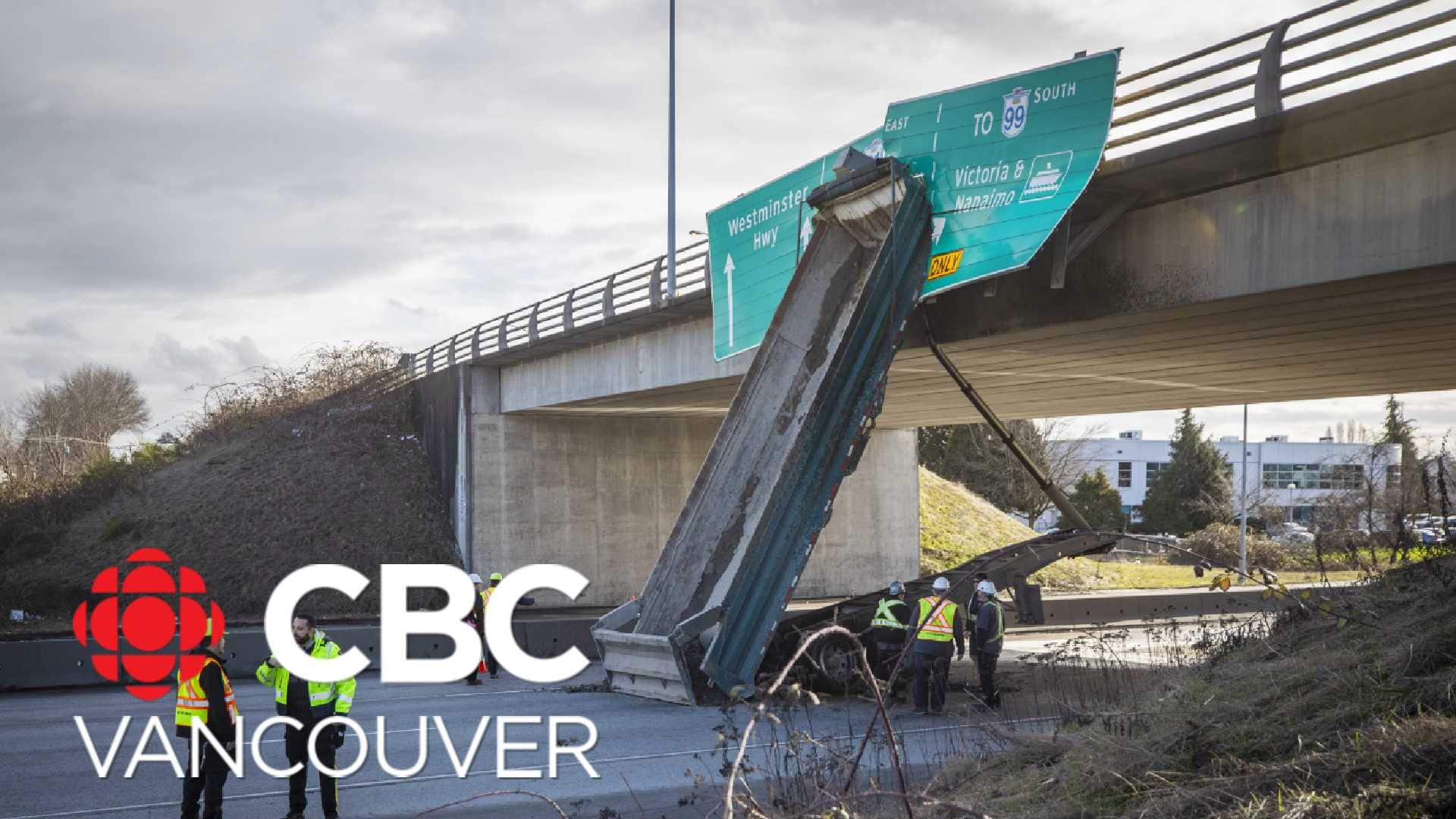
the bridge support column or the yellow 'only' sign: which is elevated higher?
the yellow 'only' sign

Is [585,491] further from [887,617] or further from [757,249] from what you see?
[887,617]

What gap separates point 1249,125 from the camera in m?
12.8

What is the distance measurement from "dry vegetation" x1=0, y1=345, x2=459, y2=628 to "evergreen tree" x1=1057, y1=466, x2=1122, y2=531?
37.9 metres

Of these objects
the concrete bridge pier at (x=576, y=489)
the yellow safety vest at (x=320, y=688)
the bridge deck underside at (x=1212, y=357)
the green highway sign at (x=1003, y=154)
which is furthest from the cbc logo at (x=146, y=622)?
the bridge deck underside at (x=1212, y=357)

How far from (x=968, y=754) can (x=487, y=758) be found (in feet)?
16.1

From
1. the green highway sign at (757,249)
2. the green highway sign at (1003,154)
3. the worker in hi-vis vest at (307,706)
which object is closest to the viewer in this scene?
the worker in hi-vis vest at (307,706)

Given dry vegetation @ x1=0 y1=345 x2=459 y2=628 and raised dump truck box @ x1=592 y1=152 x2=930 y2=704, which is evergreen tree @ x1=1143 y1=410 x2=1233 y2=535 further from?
raised dump truck box @ x1=592 y1=152 x2=930 y2=704

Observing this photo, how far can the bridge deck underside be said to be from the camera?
14422mm

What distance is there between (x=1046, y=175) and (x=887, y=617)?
216 inches

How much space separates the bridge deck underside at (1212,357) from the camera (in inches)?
568

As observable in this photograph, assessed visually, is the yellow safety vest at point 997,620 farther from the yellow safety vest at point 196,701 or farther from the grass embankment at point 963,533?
the grass embankment at point 963,533

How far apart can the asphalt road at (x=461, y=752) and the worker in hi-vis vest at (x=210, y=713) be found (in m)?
1.01

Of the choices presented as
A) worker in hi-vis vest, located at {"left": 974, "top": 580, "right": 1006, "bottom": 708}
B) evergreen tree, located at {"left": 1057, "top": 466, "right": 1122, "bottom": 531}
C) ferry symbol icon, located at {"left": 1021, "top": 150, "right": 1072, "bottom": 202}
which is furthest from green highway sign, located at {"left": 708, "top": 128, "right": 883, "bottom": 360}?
evergreen tree, located at {"left": 1057, "top": 466, "right": 1122, "bottom": 531}

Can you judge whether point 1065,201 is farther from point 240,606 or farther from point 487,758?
point 240,606
